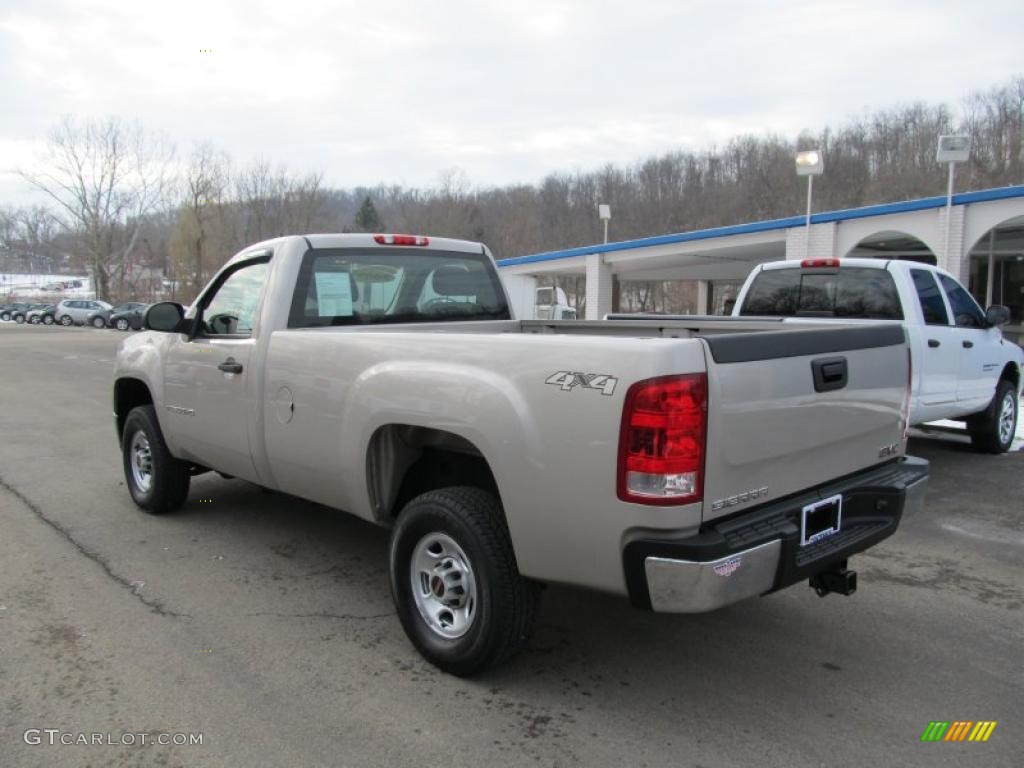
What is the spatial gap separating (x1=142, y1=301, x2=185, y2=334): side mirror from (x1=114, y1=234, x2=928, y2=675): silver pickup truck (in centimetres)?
41

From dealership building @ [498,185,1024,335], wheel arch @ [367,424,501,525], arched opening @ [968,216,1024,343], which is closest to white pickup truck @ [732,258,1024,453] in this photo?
wheel arch @ [367,424,501,525]

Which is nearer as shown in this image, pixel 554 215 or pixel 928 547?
pixel 928 547

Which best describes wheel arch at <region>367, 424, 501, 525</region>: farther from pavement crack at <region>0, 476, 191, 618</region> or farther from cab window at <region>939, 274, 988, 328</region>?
cab window at <region>939, 274, 988, 328</region>

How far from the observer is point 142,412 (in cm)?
Answer: 584

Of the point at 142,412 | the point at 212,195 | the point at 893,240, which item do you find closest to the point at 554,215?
the point at 212,195

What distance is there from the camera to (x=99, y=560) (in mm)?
4938

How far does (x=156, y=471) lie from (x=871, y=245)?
1860 centimetres

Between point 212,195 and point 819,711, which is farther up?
point 212,195

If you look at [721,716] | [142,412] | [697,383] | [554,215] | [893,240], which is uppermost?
[554,215]

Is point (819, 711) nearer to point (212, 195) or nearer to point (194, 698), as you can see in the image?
point (194, 698)

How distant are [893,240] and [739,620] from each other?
17.7 m

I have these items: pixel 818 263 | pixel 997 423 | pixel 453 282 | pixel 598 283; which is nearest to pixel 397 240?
pixel 453 282

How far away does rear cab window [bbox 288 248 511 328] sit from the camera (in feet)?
15.2

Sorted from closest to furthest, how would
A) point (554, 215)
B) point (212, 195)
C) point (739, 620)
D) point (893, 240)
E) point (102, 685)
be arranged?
point (102, 685) < point (739, 620) < point (893, 240) < point (212, 195) < point (554, 215)
